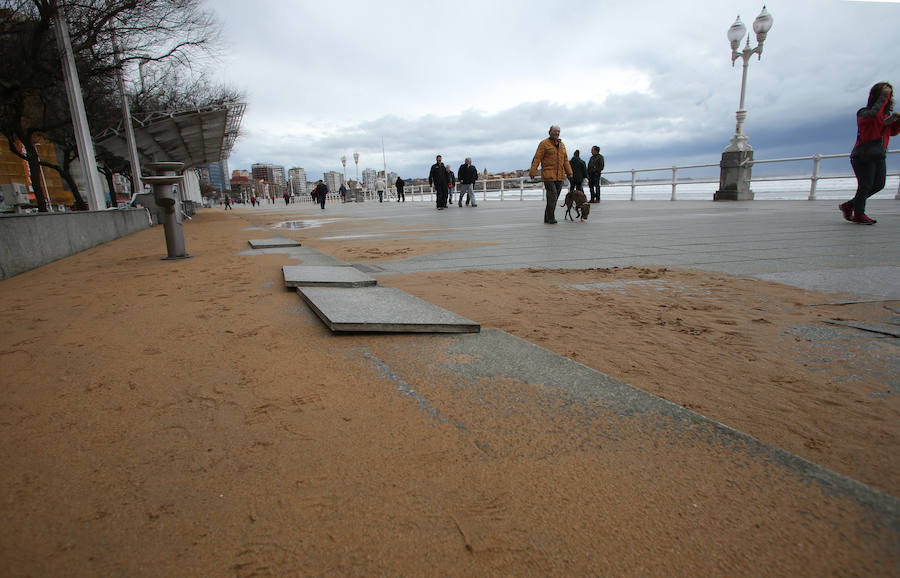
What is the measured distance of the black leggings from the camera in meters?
7.56

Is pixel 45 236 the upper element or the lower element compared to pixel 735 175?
lower

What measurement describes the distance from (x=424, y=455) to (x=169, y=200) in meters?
6.37

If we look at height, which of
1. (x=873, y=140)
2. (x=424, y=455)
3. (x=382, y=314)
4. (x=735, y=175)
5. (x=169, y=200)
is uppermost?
(x=873, y=140)

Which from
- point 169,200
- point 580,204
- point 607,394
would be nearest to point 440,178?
point 580,204

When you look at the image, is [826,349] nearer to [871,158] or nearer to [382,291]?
[382,291]

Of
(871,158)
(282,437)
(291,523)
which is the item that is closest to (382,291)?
(282,437)

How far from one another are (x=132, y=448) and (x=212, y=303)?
225 cm

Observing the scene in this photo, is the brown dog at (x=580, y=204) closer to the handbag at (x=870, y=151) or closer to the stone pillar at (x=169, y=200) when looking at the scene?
the handbag at (x=870, y=151)

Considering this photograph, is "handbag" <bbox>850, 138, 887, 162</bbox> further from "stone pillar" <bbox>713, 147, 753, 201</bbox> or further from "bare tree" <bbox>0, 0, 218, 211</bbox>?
"bare tree" <bbox>0, 0, 218, 211</bbox>

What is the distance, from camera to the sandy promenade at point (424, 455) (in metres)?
1.13

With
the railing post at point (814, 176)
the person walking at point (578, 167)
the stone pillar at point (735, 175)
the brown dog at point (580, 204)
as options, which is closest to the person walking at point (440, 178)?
the person walking at point (578, 167)

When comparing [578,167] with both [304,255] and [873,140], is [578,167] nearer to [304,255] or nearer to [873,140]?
[873,140]

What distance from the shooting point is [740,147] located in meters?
16.8

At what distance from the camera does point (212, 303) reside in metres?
3.67
